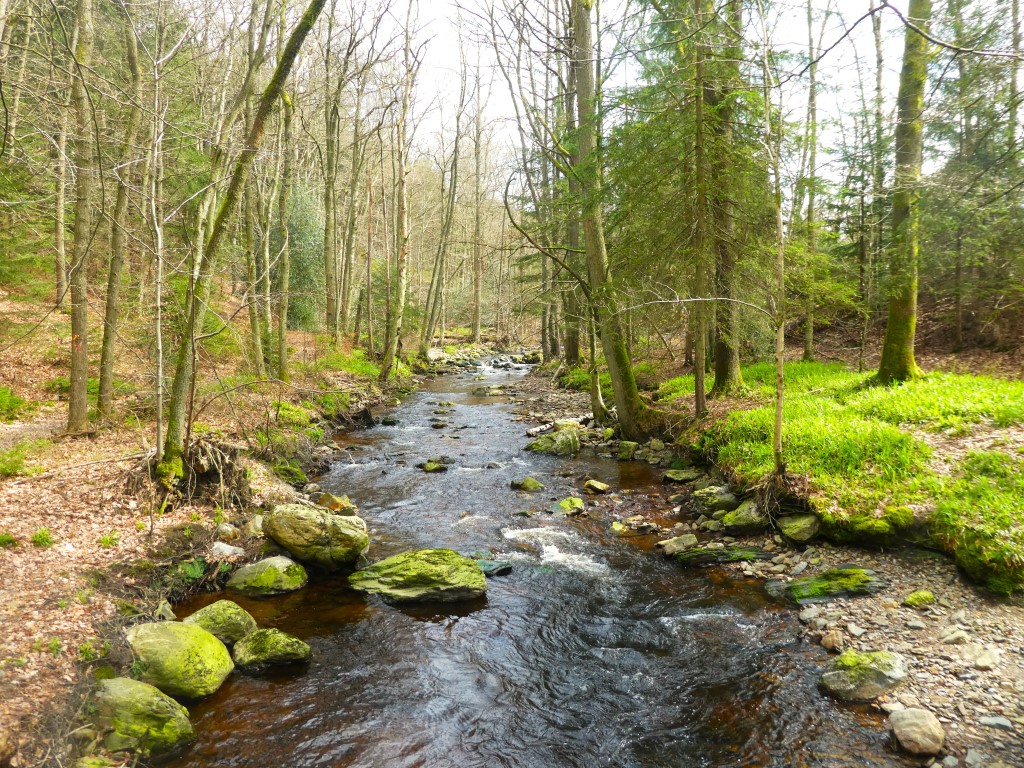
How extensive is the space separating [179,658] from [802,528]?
682 cm

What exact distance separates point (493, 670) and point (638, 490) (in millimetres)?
5304

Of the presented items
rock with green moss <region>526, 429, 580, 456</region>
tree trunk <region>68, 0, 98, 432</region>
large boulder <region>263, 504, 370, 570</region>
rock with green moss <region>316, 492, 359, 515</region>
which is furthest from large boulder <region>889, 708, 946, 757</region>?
tree trunk <region>68, 0, 98, 432</region>

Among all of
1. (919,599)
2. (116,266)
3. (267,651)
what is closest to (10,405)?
(116,266)

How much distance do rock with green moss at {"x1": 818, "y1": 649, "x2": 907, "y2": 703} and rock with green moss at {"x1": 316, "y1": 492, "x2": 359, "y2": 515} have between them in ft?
21.0

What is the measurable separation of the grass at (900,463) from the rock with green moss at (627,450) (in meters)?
1.72

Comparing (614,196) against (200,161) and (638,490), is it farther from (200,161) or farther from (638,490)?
(200,161)

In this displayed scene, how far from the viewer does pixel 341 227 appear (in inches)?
1072

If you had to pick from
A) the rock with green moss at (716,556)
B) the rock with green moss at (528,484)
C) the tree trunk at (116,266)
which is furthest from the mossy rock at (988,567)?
the tree trunk at (116,266)

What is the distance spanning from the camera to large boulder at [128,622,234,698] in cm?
432

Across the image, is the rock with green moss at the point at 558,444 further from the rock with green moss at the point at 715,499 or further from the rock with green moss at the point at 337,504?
the rock with green moss at the point at 337,504

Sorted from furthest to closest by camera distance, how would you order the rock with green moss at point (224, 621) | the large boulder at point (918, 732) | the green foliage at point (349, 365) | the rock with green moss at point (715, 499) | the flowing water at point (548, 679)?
the green foliage at point (349, 365) → the rock with green moss at point (715, 499) → the rock with green moss at point (224, 621) → the flowing water at point (548, 679) → the large boulder at point (918, 732)

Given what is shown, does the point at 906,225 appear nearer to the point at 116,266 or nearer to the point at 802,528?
the point at 802,528

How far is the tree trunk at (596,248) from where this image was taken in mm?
11461

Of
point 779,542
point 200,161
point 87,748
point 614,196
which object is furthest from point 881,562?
point 200,161
